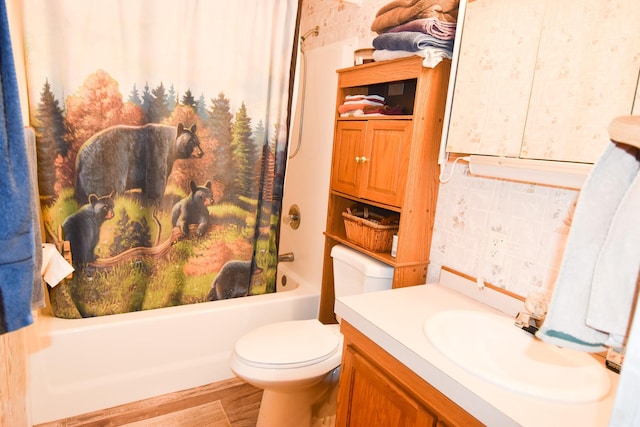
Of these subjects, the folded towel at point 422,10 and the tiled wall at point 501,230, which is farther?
the folded towel at point 422,10

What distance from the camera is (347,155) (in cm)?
183

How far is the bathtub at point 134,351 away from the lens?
5.49 ft

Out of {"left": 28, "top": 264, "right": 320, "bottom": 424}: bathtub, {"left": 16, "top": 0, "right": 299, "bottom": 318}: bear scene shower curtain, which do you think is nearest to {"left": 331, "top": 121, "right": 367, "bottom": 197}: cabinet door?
{"left": 16, "top": 0, "right": 299, "bottom": 318}: bear scene shower curtain

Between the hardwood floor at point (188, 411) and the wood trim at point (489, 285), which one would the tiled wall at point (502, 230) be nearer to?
the wood trim at point (489, 285)

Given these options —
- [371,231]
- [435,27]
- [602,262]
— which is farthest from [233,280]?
[602,262]

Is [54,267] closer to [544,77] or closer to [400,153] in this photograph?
[400,153]

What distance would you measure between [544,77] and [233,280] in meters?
1.76

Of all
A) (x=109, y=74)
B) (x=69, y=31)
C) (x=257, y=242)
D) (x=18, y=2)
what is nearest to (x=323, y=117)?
(x=257, y=242)

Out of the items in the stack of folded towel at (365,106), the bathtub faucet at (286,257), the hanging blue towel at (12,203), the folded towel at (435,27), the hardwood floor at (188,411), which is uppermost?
the folded towel at (435,27)

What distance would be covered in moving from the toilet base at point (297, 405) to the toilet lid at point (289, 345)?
162 mm

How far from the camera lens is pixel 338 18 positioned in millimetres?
2256

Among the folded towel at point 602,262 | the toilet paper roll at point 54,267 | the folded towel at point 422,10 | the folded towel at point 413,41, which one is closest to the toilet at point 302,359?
the toilet paper roll at point 54,267

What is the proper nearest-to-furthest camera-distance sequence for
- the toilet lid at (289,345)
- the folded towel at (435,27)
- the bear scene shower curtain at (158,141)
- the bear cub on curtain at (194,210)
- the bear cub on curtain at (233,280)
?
the folded towel at (435,27), the toilet lid at (289,345), the bear scene shower curtain at (158,141), the bear cub on curtain at (194,210), the bear cub on curtain at (233,280)

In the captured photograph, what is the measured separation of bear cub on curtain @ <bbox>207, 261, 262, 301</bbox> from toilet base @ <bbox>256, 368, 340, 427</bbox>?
2.16 feet
